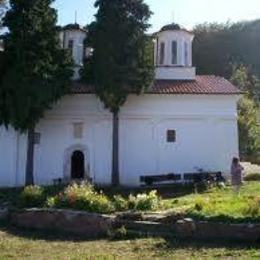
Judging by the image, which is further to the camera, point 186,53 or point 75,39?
point 186,53

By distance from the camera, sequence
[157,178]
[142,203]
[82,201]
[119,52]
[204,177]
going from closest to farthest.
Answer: [142,203] < [82,201] < [119,52] < [204,177] < [157,178]

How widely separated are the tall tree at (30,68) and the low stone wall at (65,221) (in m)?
10.2

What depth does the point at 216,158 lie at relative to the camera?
3469cm

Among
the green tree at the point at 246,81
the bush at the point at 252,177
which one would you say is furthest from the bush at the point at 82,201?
the green tree at the point at 246,81

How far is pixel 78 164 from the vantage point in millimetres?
35406

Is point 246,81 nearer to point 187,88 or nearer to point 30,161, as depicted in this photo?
point 187,88

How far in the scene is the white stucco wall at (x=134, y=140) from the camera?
34500 millimetres

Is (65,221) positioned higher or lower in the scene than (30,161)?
lower

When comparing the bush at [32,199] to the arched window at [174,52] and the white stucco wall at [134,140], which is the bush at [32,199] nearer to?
the white stucco wall at [134,140]

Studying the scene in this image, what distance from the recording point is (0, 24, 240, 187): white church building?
113ft

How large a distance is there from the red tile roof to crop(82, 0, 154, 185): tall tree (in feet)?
6.53

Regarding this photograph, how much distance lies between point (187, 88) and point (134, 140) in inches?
167

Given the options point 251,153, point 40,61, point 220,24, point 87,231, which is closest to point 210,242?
point 87,231

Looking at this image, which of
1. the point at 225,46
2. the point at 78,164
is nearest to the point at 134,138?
the point at 78,164
